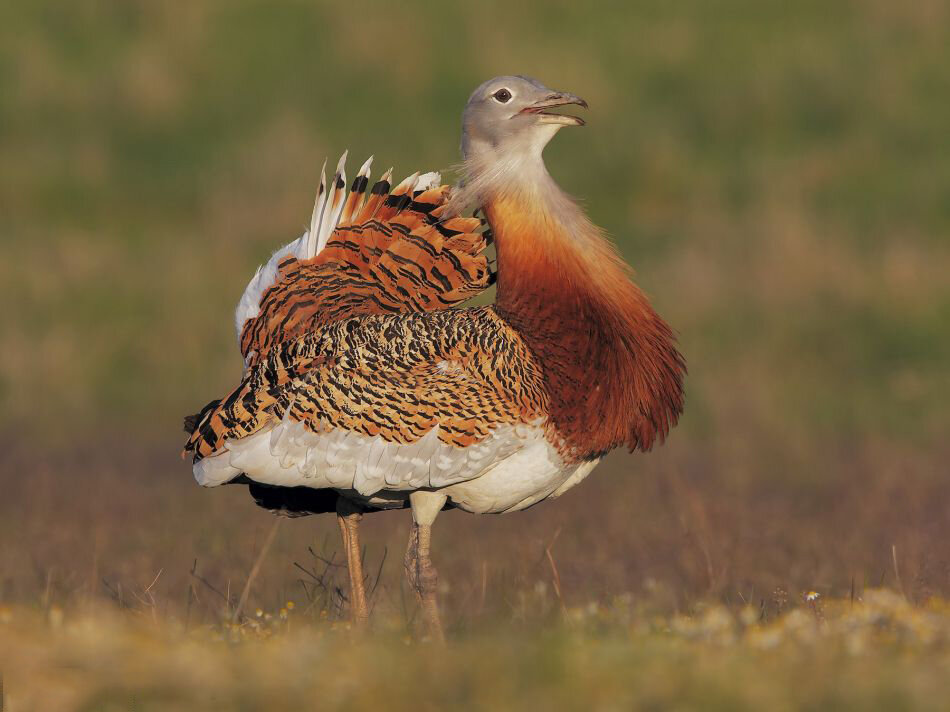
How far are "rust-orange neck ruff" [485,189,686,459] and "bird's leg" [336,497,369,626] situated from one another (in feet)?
2.83

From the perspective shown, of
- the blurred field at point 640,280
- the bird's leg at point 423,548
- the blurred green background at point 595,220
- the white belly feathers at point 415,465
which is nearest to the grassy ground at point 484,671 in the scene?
the blurred field at point 640,280

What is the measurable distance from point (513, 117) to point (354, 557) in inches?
61.9

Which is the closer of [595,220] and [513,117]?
[513,117]

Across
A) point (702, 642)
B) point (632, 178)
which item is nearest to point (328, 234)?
point (702, 642)

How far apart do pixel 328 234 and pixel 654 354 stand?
1.40 meters

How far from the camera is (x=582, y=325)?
5215 mm

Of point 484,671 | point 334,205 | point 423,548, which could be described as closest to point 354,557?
point 423,548

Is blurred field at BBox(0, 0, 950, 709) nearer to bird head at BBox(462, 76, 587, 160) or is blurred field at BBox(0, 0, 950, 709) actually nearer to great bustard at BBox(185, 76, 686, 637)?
great bustard at BBox(185, 76, 686, 637)

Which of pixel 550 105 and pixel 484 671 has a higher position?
pixel 550 105

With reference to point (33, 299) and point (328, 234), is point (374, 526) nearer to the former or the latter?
point (328, 234)

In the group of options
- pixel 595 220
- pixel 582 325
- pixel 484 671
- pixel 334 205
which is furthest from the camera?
pixel 595 220

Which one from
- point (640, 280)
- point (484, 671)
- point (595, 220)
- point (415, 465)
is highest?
point (595, 220)

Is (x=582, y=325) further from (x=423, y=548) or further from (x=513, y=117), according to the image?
(x=423, y=548)

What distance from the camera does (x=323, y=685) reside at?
3.67 metres
